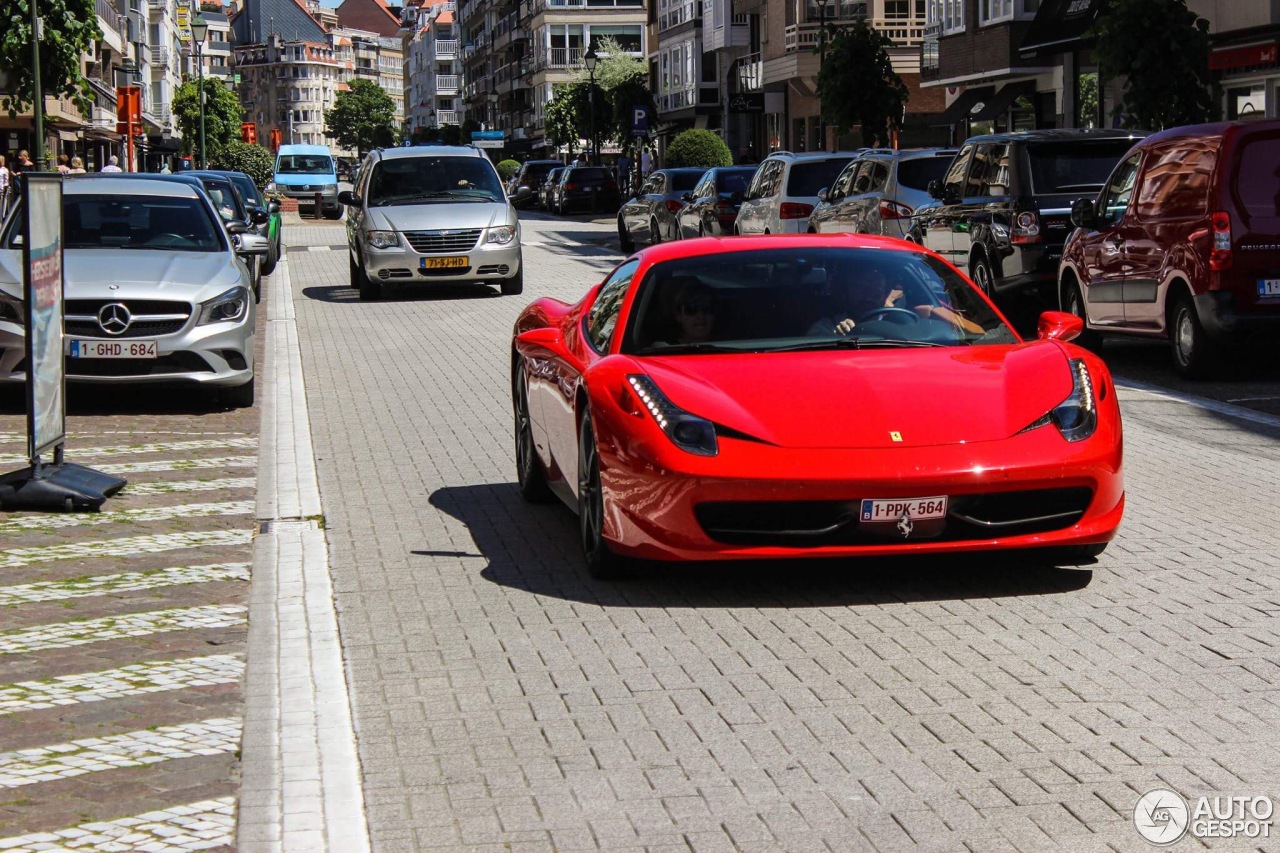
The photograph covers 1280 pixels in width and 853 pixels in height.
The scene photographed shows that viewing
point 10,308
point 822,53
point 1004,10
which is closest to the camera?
point 10,308

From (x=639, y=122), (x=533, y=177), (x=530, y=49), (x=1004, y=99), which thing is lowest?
(x=533, y=177)

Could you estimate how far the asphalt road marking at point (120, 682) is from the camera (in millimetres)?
5836

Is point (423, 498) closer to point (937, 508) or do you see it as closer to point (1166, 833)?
point (937, 508)

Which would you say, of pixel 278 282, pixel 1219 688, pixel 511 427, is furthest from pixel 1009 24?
pixel 1219 688

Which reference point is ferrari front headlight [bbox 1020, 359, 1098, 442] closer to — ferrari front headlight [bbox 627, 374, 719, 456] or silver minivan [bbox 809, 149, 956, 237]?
ferrari front headlight [bbox 627, 374, 719, 456]

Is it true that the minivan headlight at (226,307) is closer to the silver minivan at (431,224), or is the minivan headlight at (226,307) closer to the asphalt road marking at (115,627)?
the asphalt road marking at (115,627)

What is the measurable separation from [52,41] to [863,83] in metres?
21.1

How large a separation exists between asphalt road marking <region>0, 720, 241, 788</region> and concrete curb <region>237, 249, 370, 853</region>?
0.09 m

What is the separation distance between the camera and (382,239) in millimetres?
24766

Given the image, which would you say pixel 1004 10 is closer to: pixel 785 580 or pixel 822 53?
pixel 822 53

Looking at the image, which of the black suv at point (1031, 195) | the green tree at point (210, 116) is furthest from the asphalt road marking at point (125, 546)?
the green tree at point (210, 116)

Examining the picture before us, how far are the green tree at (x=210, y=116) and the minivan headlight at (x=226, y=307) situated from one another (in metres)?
81.2

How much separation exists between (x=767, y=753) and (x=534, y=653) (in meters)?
1.39

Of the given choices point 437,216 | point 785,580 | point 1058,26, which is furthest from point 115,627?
point 1058,26
